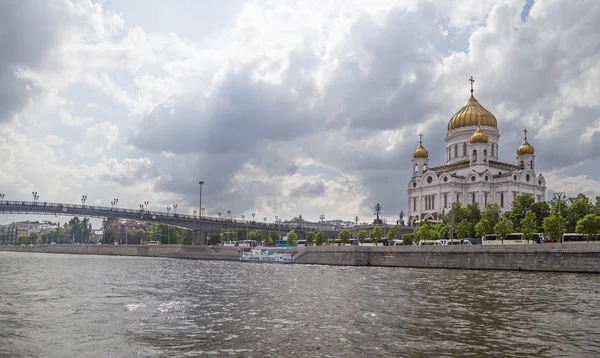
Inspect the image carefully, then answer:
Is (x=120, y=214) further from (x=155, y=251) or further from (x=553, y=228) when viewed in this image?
(x=553, y=228)

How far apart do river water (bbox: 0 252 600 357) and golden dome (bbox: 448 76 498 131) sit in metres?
91.3

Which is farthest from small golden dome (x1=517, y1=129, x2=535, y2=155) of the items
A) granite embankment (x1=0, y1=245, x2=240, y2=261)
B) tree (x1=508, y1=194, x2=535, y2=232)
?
granite embankment (x1=0, y1=245, x2=240, y2=261)

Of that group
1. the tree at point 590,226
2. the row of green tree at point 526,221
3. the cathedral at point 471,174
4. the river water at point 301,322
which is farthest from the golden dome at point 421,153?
the river water at point 301,322

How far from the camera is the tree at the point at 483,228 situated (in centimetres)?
8181

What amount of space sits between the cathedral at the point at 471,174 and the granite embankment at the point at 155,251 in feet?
139

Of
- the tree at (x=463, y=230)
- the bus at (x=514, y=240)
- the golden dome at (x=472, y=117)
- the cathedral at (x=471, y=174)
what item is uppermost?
the golden dome at (x=472, y=117)

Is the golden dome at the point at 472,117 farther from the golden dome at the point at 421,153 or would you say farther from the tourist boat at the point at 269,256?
the tourist boat at the point at 269,256

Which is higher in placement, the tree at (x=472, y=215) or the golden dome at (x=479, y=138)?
the golden dome at (x=479, y=138)

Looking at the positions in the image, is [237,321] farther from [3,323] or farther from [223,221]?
[223,221]

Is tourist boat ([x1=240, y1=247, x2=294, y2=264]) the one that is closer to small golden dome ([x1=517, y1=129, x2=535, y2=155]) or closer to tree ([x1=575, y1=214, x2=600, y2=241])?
tree ([x1=575, y1=214, x2=600, y2=241])

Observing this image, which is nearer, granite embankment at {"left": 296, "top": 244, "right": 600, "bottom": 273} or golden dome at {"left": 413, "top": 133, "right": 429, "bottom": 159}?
granite embankment at {"left": 296, "top": 244, "right": 600, "bottom": 273}

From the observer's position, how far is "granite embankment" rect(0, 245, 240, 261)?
107 metres

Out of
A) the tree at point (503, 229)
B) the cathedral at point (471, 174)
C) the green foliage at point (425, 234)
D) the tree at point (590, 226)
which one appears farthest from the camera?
the cathedral at point (471, 174)

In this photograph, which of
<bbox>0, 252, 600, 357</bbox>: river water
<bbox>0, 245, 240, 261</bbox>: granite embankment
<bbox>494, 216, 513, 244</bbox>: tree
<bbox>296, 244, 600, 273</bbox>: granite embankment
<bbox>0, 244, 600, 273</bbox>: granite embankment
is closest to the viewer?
<bbox>0, 252, 600, 357</bbox>: river water
